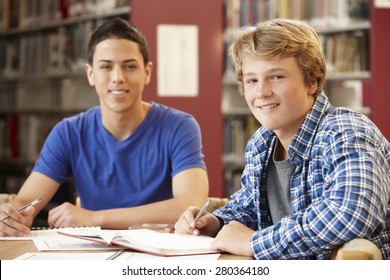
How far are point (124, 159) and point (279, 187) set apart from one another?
2.67 feet

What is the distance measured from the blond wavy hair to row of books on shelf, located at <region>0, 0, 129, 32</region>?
3067 mm

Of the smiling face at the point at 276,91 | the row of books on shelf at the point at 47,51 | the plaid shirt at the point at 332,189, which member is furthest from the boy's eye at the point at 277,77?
the row of books on shelf at the point at 47,51

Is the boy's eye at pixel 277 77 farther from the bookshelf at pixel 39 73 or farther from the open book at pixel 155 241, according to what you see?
the bookshelf at pixel 39 73

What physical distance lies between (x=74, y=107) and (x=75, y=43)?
1.60 feet

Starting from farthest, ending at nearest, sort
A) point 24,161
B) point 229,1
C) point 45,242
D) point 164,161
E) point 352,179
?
point 24,161, point 229,1, point 164,161, point 45,242, point 352,179

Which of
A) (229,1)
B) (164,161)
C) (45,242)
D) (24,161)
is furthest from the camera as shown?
(24,161)

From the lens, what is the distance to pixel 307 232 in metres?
1.46

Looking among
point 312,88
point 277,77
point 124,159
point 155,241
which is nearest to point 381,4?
point 124,159

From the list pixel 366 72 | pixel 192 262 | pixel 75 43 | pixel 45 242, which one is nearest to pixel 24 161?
pixel 75 43

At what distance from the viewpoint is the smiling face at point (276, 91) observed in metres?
1.67

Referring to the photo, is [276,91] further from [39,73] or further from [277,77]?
[39,73]

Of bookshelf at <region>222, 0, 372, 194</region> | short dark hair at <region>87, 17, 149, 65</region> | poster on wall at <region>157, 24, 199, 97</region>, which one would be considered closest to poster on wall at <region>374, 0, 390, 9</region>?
bookshelf at <region>222, 0, 372, 194</region>

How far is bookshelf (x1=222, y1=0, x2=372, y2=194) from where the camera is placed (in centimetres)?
450

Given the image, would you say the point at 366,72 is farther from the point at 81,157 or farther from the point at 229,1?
the point at 81,157
